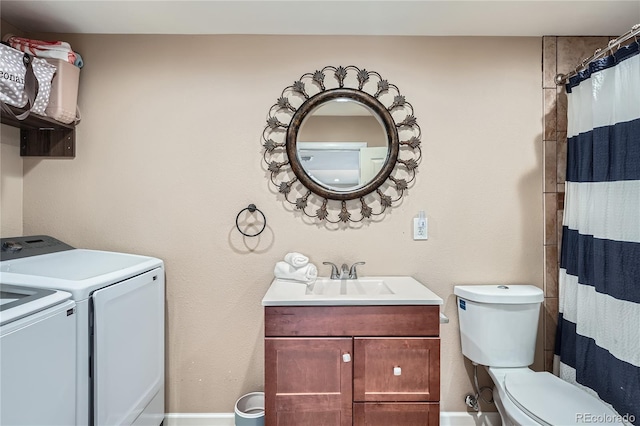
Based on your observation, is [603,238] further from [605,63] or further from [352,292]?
[352,292]

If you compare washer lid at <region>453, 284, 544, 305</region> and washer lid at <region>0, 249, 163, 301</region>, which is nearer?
washer lid at <region>0, 249, 163, 301</region>

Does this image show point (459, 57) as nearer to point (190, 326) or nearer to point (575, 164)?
point (575, 164)

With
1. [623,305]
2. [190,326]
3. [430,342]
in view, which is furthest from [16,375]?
[623,305]

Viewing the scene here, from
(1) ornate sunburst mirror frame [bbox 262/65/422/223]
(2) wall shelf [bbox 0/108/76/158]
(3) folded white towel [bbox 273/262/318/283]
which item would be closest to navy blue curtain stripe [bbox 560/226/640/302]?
(1) ornate sunburst mirror frame [bbox 262/65/422/223]

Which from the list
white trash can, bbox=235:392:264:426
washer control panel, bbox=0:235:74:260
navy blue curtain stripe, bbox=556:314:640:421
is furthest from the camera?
white trash can, bbox=235:392:264:426

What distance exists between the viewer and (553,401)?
1.47 meters

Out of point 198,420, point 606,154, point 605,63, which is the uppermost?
point 605,63

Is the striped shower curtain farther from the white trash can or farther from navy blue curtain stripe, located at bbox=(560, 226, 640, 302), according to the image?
the white trash can

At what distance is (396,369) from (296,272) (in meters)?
0.69

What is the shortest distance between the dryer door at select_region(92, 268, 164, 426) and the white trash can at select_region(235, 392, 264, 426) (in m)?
0.44

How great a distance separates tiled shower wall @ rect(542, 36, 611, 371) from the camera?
2.00 metres

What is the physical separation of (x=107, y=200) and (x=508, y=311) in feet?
7.74

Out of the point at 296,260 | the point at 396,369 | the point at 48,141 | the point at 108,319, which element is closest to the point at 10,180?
the point at 48,141

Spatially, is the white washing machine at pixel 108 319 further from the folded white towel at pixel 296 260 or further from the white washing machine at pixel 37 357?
the folded white towel at pixel 296 260
